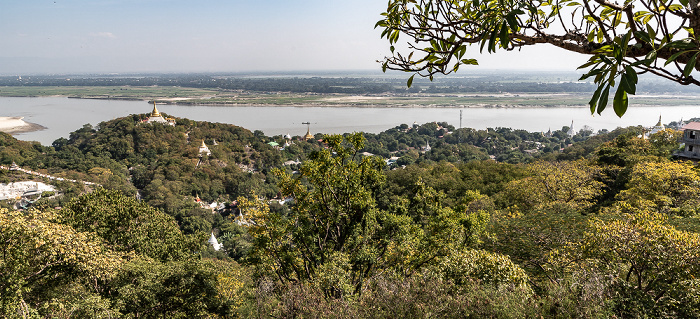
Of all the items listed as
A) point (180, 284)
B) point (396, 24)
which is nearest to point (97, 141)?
point (180, 284)

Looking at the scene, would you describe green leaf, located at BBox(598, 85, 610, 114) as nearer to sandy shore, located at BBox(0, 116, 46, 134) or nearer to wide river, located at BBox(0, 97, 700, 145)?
wide river, located at BBox(0, 97, 700, 145)

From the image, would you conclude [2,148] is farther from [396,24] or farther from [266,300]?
[396,24]

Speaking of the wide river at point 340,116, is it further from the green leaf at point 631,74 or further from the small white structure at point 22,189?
the green leaf at point 631,74

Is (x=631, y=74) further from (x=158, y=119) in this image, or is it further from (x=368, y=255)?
(x=158, y=119)

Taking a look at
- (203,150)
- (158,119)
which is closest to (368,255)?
(203,150)

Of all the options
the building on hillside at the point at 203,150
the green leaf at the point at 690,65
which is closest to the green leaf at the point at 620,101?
the green leaf at the point at 690,65

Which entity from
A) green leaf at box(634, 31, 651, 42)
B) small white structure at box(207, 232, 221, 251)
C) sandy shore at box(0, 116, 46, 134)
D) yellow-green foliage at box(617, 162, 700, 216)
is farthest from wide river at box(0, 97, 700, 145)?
green leaf at box(634, 31, 651, 42)
